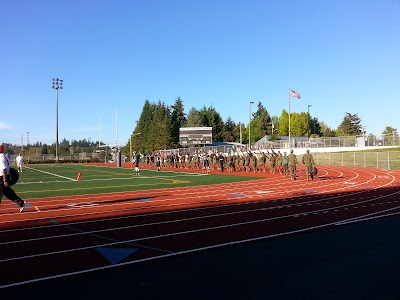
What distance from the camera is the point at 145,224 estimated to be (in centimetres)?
980

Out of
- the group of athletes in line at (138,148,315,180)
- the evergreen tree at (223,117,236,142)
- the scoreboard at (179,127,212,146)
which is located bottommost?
the group of athletes in line at (138,148,315,180)

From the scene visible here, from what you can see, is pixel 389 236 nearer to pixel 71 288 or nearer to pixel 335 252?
pixel 335 252

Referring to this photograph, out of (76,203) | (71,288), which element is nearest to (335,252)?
(71,288)

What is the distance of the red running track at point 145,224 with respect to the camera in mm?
6465

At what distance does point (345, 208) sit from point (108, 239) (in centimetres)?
750

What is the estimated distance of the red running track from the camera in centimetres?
646

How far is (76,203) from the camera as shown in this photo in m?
14.2

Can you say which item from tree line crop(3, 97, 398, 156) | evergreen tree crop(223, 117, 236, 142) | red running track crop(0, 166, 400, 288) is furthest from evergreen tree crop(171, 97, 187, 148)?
red running track crop(0, 166, 400, 288)

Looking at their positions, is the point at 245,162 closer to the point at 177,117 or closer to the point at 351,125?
the point at 177,117

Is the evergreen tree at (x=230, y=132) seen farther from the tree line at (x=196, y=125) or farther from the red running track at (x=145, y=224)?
the red running track at (x=145, y=224)

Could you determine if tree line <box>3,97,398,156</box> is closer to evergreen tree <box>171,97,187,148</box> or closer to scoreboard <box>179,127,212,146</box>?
evergreen tree <box>171,97,187,148</box>

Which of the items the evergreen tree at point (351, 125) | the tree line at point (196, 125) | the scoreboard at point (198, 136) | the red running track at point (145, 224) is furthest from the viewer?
the evergreen tree at point (351, 125)

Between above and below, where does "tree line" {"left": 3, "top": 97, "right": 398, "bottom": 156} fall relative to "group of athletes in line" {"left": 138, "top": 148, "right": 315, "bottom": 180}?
above

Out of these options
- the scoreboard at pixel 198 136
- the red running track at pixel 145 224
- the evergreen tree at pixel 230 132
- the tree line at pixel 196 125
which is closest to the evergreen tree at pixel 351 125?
the tree line at pixel 196 125
